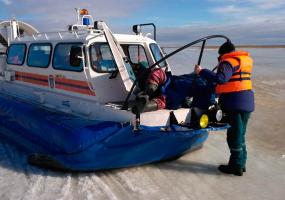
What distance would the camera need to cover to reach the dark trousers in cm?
438

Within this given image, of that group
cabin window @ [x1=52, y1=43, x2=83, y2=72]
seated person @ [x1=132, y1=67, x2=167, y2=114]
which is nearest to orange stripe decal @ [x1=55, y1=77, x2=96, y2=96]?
cabin window @ [x1=52, y1=43, x2=83, y2=72]

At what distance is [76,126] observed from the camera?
4387mm

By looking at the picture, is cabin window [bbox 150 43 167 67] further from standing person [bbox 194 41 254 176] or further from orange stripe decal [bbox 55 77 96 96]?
standing person [bbox 194 41 254 176]

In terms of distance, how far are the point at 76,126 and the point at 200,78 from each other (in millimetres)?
1630

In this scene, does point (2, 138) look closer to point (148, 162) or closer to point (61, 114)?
point (61, 114)

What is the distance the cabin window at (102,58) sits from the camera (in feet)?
15.9

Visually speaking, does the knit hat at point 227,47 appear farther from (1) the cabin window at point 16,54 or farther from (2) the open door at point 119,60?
(1) the cabin window at point 16,54

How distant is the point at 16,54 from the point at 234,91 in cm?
416

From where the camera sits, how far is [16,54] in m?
6.64

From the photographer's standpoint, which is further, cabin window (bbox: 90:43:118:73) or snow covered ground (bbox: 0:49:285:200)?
cabin window (bbox: 90:43:118:73)

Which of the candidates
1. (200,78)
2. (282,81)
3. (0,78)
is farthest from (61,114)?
(282,81)

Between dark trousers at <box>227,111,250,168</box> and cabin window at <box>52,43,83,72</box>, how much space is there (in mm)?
2171

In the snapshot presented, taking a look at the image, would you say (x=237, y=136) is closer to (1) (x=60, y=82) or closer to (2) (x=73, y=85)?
(2) (x=73, y=85)

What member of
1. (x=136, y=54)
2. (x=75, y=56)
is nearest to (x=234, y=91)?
(x=136, y=54)
